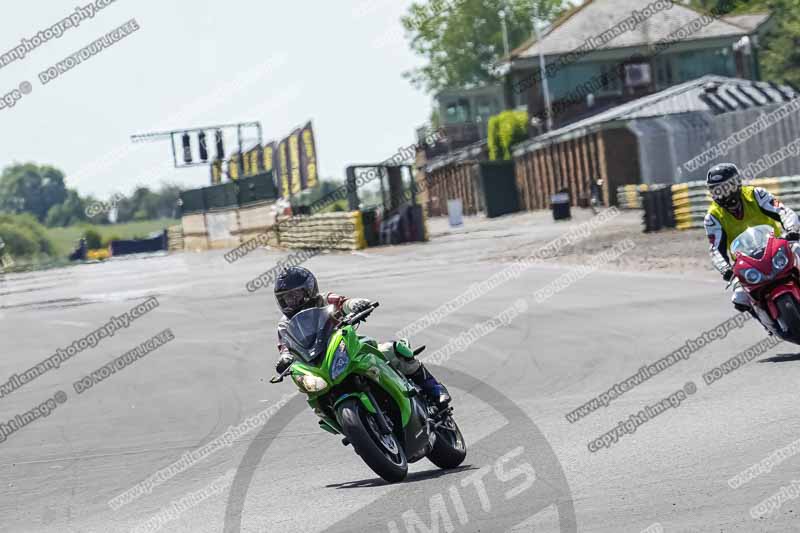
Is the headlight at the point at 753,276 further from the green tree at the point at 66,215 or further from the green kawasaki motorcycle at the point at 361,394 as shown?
the green tree at the point at 66,215

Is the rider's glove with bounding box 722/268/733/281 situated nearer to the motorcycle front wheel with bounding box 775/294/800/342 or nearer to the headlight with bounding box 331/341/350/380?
the motorcycle front wheel with bounding box 775/294/800/342

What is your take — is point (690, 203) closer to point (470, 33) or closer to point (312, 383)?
point (312, 383)

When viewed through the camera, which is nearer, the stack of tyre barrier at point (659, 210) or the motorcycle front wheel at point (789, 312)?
the motorcycle front wheel at point (789, 312)

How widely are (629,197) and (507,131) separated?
867 inches

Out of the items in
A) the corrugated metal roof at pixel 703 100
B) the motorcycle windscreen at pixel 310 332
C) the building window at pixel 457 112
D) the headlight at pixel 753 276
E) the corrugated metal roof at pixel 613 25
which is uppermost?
the corrugated metal roof at pixel 613 25

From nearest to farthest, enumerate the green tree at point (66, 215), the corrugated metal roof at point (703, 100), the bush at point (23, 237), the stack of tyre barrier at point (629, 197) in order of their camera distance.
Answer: the corrugated metal roof at point (703, 100), the stack of tyre barrier at point (629, 197), the bush at point (23, 237), the green tree at point (66, 215)

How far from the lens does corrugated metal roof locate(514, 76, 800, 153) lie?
42.6 m

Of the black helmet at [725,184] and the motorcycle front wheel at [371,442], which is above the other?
the black helmet at [725,184]

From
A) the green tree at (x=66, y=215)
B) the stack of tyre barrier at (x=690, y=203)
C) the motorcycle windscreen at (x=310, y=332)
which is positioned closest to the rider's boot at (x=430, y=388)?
the motorcycle windscreen at (x=310, y=332)

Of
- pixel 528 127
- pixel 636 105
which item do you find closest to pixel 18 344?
pixel 636 105

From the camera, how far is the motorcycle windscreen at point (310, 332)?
798 centimetres

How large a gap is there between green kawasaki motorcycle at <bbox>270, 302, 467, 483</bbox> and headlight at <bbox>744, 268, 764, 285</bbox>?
4.08m

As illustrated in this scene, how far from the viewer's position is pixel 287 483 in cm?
845

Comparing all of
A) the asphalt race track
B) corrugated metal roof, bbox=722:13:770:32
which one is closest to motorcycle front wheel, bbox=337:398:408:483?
the asphalt race track
